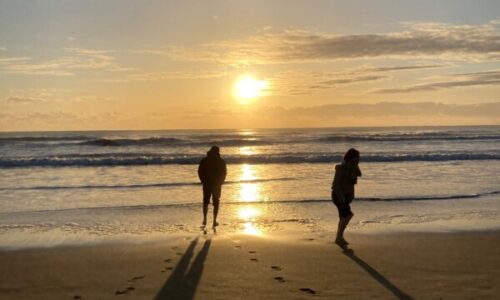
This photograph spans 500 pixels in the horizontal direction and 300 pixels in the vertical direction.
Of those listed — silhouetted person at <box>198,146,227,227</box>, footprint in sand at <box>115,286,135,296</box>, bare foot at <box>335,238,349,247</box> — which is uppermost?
silhouetted person at <box>198,146,227,227</box>

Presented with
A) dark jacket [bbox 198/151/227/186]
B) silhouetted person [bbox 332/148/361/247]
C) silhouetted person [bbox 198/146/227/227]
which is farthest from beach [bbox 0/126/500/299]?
dark jacket [bbox 198/151/227/186]

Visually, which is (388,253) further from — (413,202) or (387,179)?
(387,179)

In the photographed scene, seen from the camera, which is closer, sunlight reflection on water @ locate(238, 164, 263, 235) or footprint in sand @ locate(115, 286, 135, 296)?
footprint in sand @ locate(115, 286, 135, 296)

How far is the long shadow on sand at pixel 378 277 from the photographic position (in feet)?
20.5

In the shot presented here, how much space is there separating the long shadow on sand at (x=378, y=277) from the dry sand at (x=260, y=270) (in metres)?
0.01

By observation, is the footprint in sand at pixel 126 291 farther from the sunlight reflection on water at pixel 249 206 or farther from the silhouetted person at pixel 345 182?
the sunlight reflection on water at pixel 249 206

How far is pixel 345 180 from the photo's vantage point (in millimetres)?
9016

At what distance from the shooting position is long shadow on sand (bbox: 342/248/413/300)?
20.5 ft

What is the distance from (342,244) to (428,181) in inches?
474

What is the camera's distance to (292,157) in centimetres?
3266

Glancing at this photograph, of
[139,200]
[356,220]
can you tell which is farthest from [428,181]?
[139,200]

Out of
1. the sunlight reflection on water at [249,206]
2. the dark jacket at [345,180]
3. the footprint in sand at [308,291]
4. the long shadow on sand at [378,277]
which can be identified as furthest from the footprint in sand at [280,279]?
the sunlight reflection on water at [249,206]

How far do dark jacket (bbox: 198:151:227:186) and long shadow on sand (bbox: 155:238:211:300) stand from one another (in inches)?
104

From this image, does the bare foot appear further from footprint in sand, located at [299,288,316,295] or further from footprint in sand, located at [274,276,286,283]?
footprint in sand, located at [299,288,316,295]
